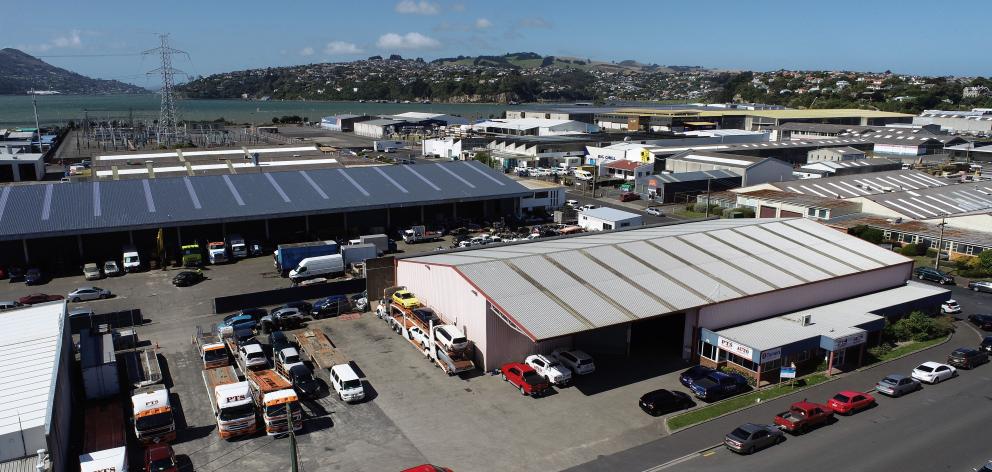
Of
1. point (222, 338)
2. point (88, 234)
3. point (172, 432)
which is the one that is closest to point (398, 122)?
point (88, 234)

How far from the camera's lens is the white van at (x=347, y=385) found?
755 inches

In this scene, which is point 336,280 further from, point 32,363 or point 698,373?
point 698,373

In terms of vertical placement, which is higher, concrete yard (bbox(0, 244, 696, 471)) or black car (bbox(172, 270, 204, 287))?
black car (bbox(172, 270, 204, 287))

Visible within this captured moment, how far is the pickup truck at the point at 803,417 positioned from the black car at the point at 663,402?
253cm

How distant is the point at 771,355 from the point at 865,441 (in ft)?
13.3

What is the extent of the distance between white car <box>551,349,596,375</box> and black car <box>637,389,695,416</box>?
2.36 meters

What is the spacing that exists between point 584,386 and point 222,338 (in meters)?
13.4

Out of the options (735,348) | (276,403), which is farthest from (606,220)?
(276,403)

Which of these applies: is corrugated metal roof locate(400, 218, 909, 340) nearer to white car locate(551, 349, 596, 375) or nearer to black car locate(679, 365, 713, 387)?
white car locate(551, 349, 596, 375)

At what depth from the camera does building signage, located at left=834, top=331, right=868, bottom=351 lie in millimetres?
21266

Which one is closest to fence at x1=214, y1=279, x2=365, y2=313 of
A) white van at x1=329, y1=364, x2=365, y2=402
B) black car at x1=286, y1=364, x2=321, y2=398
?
black car at x1=286, y1=364, x2=321, y2=398

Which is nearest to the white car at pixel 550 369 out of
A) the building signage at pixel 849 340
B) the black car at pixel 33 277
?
the building signage at pixel 849 340

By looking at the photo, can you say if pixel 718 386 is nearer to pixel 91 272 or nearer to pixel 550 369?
pixel 550 369

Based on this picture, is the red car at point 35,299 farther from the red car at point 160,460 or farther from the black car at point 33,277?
the red car at point 160,460
